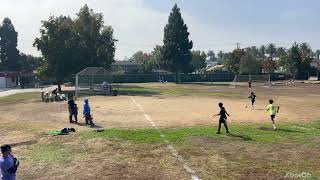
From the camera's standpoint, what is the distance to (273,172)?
13.6 meters

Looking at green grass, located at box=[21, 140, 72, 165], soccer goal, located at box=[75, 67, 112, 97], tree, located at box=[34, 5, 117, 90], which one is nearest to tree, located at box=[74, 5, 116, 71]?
tree, located at box=[34, 5, 117, 90]

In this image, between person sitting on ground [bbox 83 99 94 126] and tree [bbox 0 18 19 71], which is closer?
person sitting on ground [bbox 83 99 94 126]

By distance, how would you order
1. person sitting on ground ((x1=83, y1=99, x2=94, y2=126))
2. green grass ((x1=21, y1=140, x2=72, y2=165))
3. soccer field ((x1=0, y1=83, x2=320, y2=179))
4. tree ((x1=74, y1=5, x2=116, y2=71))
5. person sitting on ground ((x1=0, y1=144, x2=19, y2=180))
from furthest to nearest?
1. tree ((x1=74, y1=5, x2=116, y2=71))
2. person sitting on ground ((x1=83, y1=99, x2=94, y2=126))
3. green grass ((x1=21, y1=140, x2=72, y2=165))
4. soccer field ((x1=0, y1=83, x2=320, y2=179))
5. person sitting on ground ((x1=0, y1=144, x2=19, y2=180))

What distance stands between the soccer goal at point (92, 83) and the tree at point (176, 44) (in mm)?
47374

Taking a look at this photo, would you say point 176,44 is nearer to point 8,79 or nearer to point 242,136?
point 8,79

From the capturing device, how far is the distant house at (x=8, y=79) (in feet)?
292

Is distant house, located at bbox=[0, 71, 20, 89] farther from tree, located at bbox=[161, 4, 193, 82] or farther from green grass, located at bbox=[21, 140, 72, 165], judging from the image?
green grass, located at bbox=[21, 140, 72, 165]

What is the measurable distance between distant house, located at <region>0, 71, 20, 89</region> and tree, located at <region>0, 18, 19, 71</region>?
15149mm

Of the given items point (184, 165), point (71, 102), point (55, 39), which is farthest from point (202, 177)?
point (55, 39)

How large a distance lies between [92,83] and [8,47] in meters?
63.9

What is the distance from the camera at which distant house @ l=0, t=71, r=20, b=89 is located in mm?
89000

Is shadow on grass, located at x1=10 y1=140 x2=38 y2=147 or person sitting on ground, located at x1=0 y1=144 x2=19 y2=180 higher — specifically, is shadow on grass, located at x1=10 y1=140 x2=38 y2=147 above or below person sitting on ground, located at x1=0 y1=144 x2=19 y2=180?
below

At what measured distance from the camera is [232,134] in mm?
20859

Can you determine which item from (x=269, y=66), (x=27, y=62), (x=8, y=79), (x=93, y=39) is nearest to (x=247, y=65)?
(x=269, y=66)
